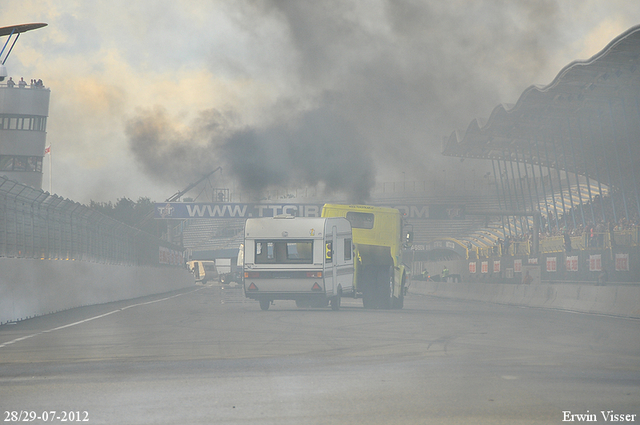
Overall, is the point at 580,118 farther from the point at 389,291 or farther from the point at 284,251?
the point at 284,251

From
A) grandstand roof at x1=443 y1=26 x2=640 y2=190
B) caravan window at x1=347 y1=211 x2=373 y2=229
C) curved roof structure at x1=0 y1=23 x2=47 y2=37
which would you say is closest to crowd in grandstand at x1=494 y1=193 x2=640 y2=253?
grandstand roof at x1=443 y1=26 x2=640 y2=190

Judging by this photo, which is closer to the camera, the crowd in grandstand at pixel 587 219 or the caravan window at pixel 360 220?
the caravan window at pixel 360 220

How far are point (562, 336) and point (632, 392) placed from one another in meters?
6.96

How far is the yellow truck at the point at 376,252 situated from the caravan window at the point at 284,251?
225cm

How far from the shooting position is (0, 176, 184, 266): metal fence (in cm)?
2238

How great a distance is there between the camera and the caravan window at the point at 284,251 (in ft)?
80.3

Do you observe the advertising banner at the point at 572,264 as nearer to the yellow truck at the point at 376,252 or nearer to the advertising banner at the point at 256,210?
the yellow truck at the point at 376,252

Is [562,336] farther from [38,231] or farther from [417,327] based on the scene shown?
[38,231]

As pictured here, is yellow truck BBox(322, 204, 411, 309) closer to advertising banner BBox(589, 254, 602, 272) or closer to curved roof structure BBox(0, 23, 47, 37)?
advertising banner BBox(589, 254, 602, 272)

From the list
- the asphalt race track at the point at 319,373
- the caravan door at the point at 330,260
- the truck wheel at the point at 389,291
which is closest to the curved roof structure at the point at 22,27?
the caravan door at the point at 330,260

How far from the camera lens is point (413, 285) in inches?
2064

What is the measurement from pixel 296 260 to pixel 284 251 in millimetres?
531

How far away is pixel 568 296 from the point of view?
26.1m

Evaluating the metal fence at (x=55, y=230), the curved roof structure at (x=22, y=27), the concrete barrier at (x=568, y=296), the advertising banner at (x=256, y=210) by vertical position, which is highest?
the curved roof structure at (x=22, y=27)
